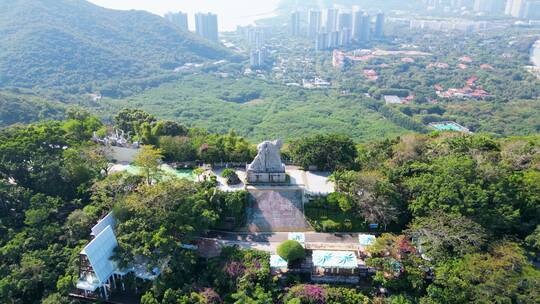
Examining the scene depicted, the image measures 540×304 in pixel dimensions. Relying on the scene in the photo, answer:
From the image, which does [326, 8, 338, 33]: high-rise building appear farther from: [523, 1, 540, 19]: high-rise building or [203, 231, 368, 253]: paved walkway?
[203, 231, 368, 253]: paved walkway

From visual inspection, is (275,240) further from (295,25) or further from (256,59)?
(295,25)

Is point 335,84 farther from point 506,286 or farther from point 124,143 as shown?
point 506,286

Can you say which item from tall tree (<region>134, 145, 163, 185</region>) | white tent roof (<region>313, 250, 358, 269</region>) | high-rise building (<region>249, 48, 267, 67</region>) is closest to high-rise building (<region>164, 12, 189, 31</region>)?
high-rise building (<region>249, 48, 267, 67</region>)

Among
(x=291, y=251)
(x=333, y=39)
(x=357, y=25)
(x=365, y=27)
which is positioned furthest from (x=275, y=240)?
(x=357, y=25)

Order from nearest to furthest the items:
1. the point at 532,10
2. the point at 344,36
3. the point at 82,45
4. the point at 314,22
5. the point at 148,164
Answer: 1. the point at 148,164
2. the point at 82,45
3. the point at 344,36
4. the point at 314,22
5. the point at 532,10

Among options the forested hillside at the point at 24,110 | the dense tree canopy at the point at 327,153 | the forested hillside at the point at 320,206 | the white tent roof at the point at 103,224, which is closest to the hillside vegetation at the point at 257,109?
the forested hillside at the point at 24,110

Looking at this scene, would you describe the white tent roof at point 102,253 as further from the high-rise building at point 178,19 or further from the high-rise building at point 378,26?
the high-rise building at point 378,26

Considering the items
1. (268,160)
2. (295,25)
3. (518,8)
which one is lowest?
(268,160)
